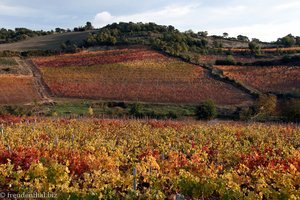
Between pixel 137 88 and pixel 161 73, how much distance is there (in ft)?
27.0

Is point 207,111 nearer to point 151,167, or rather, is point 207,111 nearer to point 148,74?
point 148,74

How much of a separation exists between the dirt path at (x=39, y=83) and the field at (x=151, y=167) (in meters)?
28.4

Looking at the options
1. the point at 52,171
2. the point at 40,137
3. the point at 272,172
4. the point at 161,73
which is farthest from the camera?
the point at 161,73

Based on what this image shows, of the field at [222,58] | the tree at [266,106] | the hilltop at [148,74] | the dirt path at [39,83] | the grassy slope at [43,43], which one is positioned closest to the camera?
the tree at [266,106]

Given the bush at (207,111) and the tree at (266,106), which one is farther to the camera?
the tree at (266,106)

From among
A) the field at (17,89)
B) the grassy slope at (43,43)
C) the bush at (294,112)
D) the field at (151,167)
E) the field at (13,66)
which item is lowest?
the bush at (294,112)

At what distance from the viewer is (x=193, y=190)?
10.6 meters

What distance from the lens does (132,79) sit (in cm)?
6075

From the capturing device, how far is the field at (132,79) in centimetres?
5288

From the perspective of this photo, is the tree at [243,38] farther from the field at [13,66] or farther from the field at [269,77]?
the field at [13,66]

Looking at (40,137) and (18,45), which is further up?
(18,45)

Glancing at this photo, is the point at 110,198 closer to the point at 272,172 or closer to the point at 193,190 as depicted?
the point at 193,190

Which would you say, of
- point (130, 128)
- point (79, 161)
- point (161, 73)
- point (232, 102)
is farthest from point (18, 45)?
point (79, 161)

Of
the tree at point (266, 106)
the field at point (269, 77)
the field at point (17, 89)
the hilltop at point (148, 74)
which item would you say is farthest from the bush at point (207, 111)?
the field at point (17, 89)
